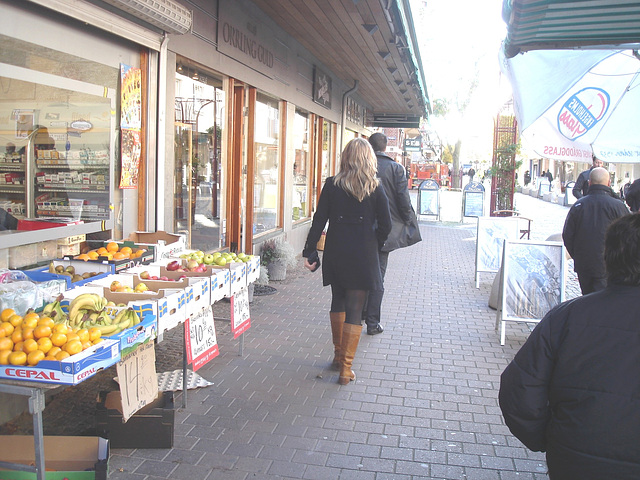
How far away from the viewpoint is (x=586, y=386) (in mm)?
1984

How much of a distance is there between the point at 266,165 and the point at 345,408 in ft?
20.2

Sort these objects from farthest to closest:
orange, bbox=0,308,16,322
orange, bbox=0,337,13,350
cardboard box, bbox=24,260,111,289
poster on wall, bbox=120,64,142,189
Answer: poster on wall, bbox=120,64,142,189, cardboard box, bbox=24,260,111,289, orange, bbox=0,308,16,322, orange, bbox=0,337,13,350

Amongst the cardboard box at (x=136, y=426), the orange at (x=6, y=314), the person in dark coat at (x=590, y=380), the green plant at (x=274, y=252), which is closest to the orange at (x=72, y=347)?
the orange at (x=6, y=314)

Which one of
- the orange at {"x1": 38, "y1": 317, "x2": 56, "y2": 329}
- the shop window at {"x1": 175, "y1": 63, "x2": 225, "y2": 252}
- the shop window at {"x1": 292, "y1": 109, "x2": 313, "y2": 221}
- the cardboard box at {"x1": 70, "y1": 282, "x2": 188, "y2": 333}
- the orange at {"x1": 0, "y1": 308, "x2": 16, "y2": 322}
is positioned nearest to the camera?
the orange at {"x1": 38, "y1": 317, "x2": 56, "y2": 329}

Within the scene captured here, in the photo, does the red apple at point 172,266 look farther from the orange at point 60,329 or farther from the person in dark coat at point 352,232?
the orange at point 60,329

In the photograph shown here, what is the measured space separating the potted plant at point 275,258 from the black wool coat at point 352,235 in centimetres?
433

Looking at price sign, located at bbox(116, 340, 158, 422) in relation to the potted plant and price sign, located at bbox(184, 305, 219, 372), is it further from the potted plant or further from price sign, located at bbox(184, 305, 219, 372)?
the potted plant

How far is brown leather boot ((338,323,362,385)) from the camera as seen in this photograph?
5004 mm

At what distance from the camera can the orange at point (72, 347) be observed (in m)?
2.93

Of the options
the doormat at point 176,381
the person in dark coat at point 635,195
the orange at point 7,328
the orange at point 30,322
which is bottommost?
the doormat at point 176,381

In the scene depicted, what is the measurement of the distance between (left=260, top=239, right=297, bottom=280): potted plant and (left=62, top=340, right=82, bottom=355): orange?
20.9 ft

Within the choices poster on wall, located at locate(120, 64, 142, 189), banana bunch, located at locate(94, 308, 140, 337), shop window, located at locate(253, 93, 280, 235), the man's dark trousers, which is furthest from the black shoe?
banana bunch, located at locate(94, 308, 140, 337)

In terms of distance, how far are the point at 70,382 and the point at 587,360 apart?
2168mm

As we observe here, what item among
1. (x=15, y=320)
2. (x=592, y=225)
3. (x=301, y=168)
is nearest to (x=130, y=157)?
(x=15, y=320)
